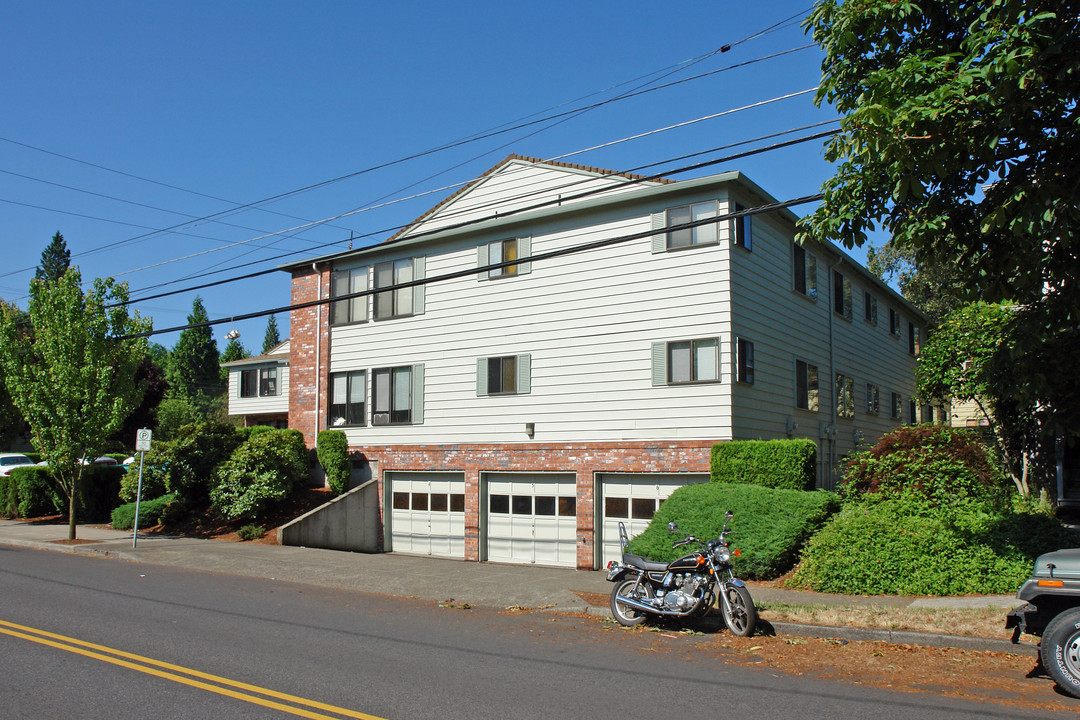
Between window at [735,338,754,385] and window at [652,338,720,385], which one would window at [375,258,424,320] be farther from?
window at [735,338,754,385]

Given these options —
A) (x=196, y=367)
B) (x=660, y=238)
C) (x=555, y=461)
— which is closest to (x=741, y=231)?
(x=660, y=238)

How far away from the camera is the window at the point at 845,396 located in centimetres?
2452

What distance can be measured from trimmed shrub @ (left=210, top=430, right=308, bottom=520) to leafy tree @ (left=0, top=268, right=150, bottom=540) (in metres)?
→ 3.28

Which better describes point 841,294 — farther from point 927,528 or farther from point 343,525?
point 343,525

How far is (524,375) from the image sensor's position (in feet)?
70.1

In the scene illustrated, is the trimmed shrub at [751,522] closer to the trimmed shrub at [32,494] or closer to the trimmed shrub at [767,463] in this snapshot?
the trimmed shrub at [767,463]

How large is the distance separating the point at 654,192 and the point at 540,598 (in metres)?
9.94

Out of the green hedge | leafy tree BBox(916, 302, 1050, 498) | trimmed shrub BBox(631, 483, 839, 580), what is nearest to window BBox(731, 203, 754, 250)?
leafy tree BBox(916, 302, 1050, 498)

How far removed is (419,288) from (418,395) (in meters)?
3.03

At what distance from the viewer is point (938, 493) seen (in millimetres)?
14578

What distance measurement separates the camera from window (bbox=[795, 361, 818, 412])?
21844mm

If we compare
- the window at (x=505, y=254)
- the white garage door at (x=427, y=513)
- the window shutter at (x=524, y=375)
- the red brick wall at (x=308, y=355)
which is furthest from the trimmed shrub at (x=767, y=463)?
the red brick wall at (x=308, y=355)

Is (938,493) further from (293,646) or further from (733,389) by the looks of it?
(293,646)

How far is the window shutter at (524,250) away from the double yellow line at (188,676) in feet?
46.3
